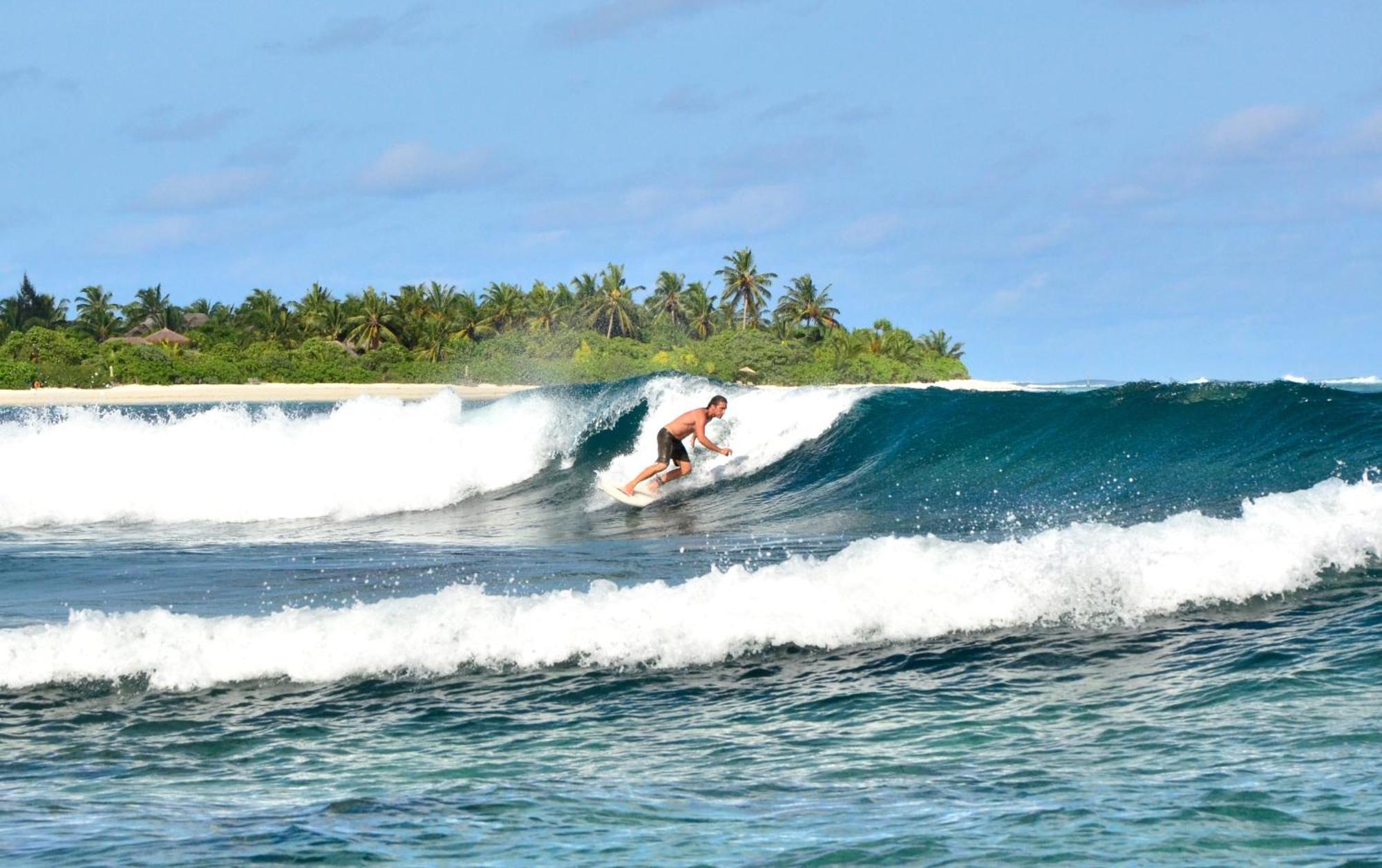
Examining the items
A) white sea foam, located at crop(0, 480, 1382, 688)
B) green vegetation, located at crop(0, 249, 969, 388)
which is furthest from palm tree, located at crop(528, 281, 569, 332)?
white sea foam, located at crop(0, 480, 1382, 688)

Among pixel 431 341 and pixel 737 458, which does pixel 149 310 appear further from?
pixel 737 458

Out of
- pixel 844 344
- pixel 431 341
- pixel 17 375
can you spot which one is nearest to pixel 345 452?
pixel 17 375

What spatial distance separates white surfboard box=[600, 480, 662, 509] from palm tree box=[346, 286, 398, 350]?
264ft

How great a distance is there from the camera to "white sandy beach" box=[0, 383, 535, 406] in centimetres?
7775

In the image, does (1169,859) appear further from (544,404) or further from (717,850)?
(544,404)

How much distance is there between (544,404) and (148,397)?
61023 mm

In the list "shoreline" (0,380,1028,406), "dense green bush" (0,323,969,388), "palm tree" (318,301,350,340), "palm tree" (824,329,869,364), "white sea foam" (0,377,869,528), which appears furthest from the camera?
"palm tree" (318,301,350,340)

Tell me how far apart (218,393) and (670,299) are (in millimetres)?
34309

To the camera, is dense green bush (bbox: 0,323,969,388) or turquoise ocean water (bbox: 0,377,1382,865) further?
dense green bush (bbox: 0,323,969,388)

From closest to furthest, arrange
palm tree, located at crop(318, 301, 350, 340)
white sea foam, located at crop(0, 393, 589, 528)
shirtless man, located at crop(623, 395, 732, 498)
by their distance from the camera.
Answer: shirtless man, located at crop(623, 395, 732, 498) → white sea foam, located at crop(0, 393, 589, 528) → palm tree, located at crop(318, 301, 350, 340)

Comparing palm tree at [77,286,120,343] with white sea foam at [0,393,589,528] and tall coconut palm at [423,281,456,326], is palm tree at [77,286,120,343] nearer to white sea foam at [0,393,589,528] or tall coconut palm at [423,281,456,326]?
tall coconut palm at [423,281,456,326]

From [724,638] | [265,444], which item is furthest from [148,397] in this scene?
[724,638]

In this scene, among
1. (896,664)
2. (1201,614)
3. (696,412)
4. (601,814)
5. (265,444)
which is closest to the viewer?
(601,814)

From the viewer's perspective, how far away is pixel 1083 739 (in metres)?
6.50
